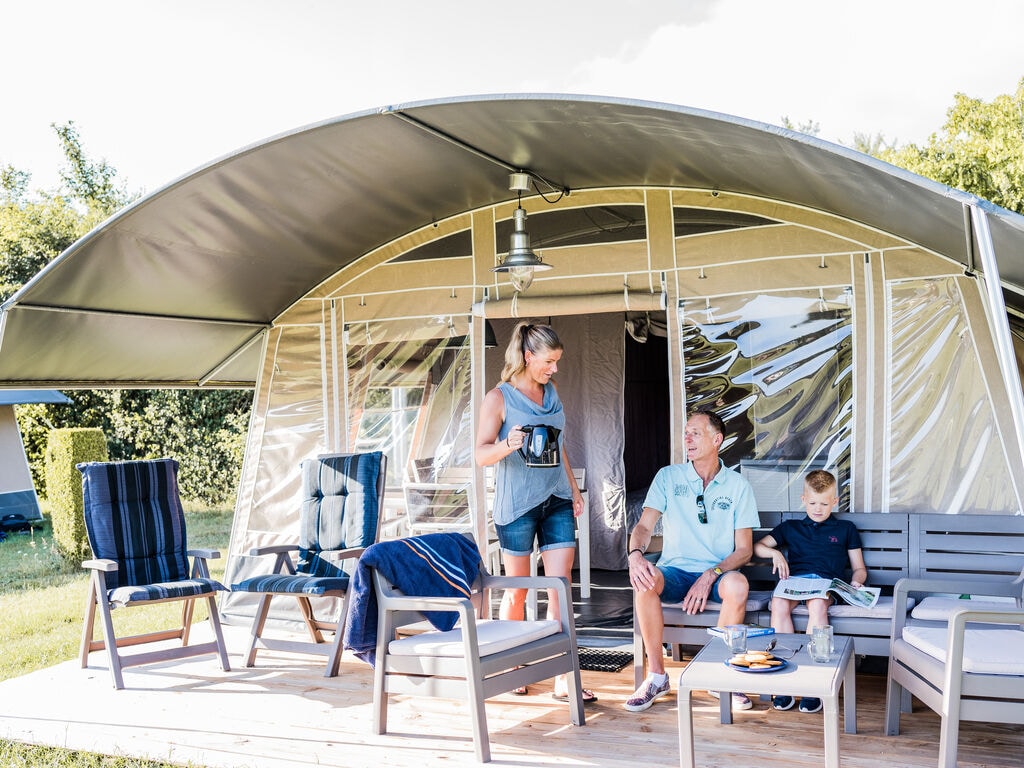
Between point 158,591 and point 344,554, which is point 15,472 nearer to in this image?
point 158,591

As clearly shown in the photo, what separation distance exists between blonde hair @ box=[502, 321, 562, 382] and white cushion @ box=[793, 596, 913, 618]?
1.57 metres

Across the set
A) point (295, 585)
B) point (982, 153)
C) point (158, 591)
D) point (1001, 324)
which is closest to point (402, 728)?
point (295, 585)

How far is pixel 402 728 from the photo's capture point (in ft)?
13.7

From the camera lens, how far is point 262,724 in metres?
4.28

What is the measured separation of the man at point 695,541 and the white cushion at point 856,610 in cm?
26

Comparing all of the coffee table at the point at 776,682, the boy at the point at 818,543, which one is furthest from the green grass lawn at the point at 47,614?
the boy at the point at 818,543

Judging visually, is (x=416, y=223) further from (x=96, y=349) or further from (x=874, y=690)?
(x=874, y=690)

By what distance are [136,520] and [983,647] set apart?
4.14 m

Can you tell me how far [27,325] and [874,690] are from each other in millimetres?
4689

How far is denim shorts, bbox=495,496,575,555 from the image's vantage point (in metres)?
4.46

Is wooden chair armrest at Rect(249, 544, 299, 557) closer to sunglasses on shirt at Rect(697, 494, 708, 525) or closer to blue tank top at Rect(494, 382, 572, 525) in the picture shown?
blue tank top at Rect(494, 382, 572, 525)

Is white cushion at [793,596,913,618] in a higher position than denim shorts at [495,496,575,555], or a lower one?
lower

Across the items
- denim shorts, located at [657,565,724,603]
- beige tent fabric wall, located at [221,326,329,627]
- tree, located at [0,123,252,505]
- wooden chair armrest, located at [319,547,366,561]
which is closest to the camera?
denim shorts, located at [657,565,724,603]

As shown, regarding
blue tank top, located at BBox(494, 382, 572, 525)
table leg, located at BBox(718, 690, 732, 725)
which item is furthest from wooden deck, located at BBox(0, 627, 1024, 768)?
blue tank top, located at BBox(494, 382, 572, 525)
